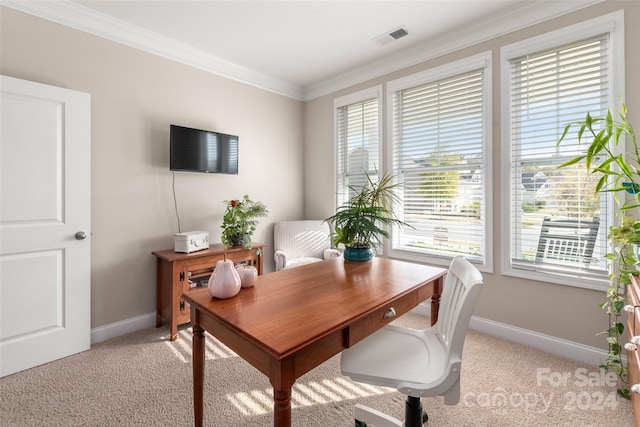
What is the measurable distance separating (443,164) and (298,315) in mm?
2439

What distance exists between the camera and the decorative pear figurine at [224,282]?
1.33 m

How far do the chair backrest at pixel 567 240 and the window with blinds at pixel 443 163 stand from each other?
433 mm

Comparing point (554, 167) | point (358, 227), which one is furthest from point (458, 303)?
point (554, 167)

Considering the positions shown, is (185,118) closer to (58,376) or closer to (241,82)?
(241,82)

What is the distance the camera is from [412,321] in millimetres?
2959

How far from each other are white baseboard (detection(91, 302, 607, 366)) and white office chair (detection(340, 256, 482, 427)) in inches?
56.1

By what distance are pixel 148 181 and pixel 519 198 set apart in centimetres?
343

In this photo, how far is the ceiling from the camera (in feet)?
7.68

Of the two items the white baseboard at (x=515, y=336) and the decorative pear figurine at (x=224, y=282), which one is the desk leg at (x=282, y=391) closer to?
the decorative pear figurine at (x=224, y=282)

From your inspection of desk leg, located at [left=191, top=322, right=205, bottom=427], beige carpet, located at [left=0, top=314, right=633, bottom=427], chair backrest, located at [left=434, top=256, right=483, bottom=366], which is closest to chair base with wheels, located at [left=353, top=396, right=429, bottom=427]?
beige carpet, located at [left=0, top=314, right=633, bottom=427]

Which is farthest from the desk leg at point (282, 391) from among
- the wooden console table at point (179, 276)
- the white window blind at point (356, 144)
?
the white window blind at point (356, 144)

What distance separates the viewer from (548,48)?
2320 millimetres

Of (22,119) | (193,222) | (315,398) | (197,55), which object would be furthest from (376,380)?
(197,55)

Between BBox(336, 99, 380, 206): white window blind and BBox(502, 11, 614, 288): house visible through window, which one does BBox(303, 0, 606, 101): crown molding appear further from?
BBox(336, 99, 380, 206): white window blind
